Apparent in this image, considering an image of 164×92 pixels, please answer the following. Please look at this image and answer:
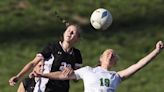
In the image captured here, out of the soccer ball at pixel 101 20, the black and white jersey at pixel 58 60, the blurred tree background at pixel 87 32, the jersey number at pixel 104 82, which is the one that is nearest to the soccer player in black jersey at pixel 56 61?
the black and white jersey at pixel 58 60

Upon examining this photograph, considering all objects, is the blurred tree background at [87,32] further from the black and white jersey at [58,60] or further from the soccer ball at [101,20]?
the black and white jersey at [58,60]

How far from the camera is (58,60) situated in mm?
12844

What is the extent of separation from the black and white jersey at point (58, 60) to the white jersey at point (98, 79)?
1.48 meters

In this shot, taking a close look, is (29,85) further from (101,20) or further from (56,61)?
(101,20)

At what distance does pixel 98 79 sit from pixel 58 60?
1695 mm

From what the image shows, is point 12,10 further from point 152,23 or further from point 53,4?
point 152,23

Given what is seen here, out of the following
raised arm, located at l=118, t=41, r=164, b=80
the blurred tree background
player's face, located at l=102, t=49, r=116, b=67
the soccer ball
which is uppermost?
the blurred tree background

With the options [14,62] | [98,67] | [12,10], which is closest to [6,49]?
[14,62]

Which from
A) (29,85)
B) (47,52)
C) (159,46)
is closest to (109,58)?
(159,46)

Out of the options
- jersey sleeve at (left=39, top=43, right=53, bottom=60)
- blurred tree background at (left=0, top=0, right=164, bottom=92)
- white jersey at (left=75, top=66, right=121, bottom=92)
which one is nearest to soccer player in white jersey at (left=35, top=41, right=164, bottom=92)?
white jersey at (left=75, top=66, right=121, bottom=92)

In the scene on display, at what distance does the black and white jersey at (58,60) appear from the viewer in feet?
42.1

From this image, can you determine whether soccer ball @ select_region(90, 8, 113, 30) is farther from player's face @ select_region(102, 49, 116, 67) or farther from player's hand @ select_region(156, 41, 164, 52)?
player's hand @ select_region(156, 41, 164, 52)

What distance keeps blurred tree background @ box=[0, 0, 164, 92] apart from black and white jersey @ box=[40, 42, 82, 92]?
8927 mm

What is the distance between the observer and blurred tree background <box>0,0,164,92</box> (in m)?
23.2
